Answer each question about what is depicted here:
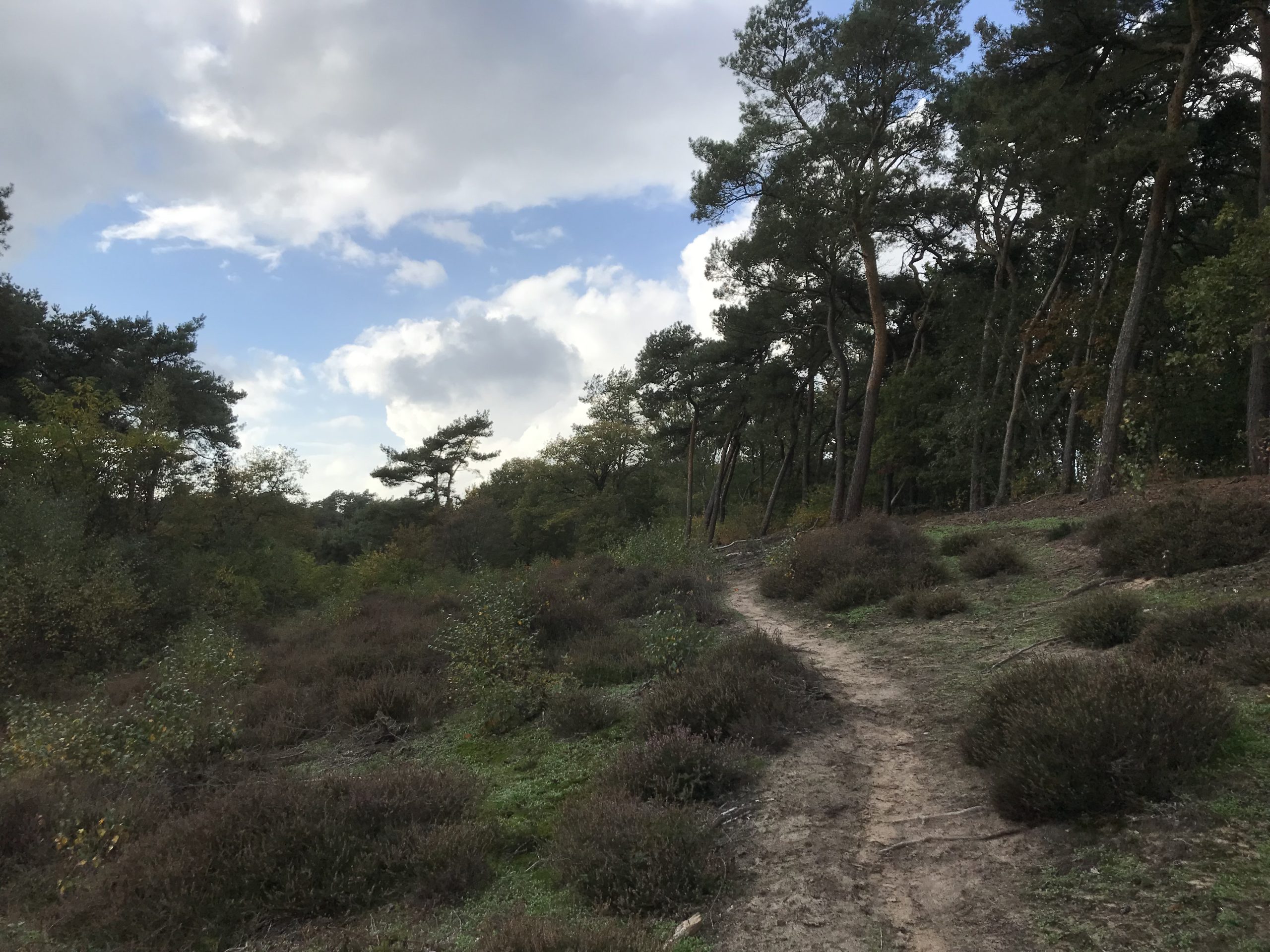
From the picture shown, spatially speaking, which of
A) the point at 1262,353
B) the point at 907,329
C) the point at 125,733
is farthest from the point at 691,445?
the point at 125,733

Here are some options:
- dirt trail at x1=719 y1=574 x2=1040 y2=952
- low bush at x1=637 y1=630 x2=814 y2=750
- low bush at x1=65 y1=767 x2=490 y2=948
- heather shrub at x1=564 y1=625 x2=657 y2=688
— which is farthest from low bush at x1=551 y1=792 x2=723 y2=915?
heather shrub at x1=564 y1=625 x2=657 y2=688

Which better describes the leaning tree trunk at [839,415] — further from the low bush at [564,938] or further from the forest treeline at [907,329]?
the low bush at [564,938]

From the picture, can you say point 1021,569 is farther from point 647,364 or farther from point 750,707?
point 647,364

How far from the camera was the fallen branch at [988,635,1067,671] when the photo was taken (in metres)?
6.72

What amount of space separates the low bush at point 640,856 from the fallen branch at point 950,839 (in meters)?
0.98

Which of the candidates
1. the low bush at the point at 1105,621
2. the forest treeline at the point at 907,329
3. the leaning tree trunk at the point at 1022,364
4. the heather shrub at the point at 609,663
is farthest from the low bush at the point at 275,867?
the leaning tree trunk at the point at 1022,364

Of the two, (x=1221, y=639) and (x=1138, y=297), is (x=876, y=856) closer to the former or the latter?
(x=1221, y=639)

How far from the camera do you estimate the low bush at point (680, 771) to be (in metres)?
4.90

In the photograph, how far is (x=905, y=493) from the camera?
3388cm

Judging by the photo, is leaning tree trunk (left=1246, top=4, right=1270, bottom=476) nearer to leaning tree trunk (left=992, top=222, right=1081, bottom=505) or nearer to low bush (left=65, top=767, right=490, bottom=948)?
leaning tree trunk (left=992, top=222, right=1081, bottom=505)

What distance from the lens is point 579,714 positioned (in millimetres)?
6898

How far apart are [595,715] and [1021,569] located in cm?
690

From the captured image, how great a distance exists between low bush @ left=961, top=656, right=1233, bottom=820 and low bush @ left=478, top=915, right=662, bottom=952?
221cm

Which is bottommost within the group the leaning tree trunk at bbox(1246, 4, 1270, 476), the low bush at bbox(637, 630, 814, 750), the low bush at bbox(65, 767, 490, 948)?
the low bush at bbox(65, 767, 490, 948)
